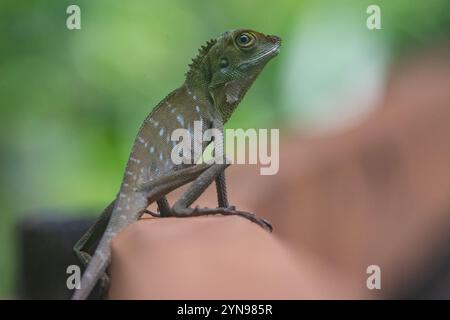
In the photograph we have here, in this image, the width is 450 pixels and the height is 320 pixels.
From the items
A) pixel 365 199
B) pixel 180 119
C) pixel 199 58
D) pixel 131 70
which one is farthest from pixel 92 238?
pixel 131 70

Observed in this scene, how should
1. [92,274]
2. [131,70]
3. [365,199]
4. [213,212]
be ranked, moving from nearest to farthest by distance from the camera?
Result: 1. [92,274]
2. [213,212]
3. [365,199]
4. [131,70]

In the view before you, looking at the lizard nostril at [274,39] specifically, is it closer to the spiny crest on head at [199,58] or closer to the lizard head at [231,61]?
the lizard head at [231,61]

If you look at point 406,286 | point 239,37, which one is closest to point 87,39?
point 239,37

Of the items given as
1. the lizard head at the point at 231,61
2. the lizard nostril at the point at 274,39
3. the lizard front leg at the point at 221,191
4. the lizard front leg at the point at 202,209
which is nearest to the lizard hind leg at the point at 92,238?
the lizard front leg at the point at 202,209

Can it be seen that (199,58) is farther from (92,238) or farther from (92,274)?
(92,274)

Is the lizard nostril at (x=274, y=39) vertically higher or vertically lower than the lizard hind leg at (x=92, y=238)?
higher

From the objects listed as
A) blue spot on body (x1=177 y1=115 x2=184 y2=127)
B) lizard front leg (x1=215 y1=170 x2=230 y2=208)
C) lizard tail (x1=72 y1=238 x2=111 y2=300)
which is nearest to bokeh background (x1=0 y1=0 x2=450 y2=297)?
blue spot on body (x1=177 y1=115 x2=184 y2=127)
